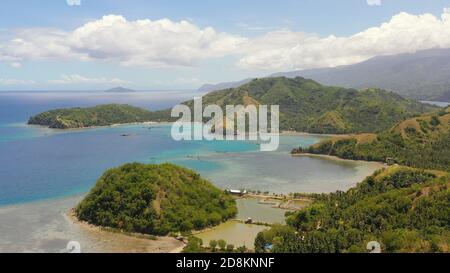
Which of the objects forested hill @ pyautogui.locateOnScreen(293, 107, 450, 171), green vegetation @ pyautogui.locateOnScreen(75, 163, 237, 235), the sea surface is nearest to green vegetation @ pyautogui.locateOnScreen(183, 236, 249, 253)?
green vegetation @ pyautogui.locateOnScreen(75, 163, 237, 235)

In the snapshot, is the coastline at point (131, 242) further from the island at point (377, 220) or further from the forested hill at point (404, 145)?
the forested hill at point (404, 145)

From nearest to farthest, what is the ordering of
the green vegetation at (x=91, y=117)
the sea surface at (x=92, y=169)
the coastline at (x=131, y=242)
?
the coastline at (x=131, y=242), the sea surface at (x=92, y=169), the green vegetation at (x=91, y=117)

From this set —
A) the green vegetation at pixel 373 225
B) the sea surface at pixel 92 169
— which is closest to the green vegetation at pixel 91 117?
the sea surface at pixel 92 169

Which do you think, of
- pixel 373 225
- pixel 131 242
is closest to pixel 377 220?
pixel 373 225

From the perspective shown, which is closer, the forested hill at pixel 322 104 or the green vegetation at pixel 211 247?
the green vegetation at pixel 211 247

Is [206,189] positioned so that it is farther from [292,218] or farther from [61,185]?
[61,185]
